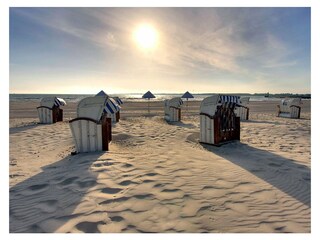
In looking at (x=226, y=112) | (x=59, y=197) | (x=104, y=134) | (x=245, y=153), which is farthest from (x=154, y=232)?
(x=226, y=112)

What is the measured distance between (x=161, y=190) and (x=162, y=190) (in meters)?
0.02

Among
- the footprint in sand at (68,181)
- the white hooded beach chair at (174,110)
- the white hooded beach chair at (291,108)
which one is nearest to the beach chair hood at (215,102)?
the footprint in sand at (68,181)

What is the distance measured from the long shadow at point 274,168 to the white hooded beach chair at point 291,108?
12824 mm

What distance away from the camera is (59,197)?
3.94 meters

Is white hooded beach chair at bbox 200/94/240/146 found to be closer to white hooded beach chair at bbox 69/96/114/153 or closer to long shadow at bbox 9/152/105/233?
white hooded beach chair at bbox 69/96/114/153

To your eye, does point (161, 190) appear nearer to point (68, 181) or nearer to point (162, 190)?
point (162, 190)

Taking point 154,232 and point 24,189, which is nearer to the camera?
point 154,232

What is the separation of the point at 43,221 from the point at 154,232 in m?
1.79

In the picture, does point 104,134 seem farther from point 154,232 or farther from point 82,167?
point 154,232

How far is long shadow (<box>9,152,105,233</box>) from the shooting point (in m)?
3.22

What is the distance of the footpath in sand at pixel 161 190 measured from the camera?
3.15 meters

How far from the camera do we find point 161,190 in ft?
13.5

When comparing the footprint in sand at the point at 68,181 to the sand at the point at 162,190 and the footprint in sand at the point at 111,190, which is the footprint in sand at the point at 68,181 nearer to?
the sand at the point at 162,190

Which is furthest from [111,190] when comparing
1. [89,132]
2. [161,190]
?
[89,132]
